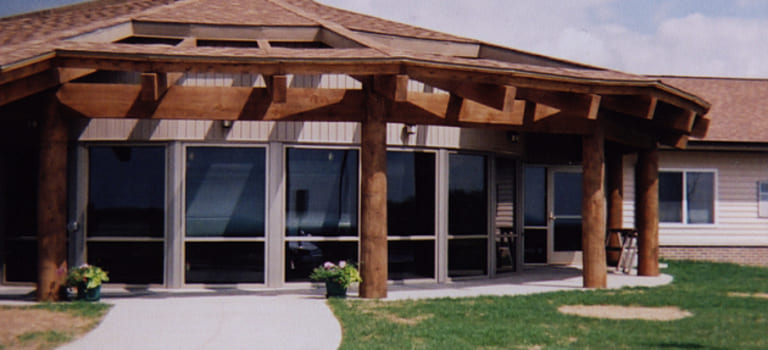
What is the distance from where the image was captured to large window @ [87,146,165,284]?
38.3ft

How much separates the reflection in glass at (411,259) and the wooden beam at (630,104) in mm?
3528

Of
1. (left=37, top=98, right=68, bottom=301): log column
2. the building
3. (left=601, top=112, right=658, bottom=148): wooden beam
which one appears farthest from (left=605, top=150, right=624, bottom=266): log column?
(left=37, top=98, right=68, bottom=301): log column

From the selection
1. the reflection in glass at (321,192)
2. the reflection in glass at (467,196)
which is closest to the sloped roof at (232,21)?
the reflection in glass at (467,196)

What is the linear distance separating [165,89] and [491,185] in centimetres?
595

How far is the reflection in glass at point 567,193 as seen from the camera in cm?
1722

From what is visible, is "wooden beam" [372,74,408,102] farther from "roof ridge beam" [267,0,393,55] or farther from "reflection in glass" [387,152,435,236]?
"reflection in glass" [387,152,435,236]

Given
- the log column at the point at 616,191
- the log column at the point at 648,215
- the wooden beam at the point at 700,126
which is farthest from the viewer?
the log column at the point at 616,191

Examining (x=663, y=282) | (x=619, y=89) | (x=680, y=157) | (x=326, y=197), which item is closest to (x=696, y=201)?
(x=680, y=157)

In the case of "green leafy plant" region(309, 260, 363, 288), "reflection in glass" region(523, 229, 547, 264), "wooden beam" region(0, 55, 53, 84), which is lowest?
"reflection in glass" region(523, 229, 547, 264)

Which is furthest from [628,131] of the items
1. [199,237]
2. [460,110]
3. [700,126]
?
[199,237]

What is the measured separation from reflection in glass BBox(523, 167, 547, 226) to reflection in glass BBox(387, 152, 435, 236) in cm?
481

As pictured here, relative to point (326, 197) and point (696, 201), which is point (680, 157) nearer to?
point (696, 201)

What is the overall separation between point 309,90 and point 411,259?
3.55 m

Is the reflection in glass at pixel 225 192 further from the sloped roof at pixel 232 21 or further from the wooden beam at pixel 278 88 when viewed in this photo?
the sloped roof at pixel 232 21
